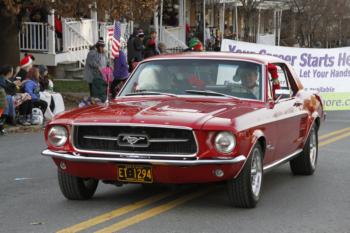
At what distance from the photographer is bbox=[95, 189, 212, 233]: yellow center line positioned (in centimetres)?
659

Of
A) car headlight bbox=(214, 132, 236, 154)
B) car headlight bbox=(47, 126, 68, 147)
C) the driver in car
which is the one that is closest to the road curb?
the driver in car

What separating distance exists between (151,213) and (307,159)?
3.09 m

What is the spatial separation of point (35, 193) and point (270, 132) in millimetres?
2708

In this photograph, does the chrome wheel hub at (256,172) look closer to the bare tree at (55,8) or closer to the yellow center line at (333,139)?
the yellow center line at (333,139)

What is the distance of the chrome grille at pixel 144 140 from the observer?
688 cm

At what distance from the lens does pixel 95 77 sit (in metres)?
19.3

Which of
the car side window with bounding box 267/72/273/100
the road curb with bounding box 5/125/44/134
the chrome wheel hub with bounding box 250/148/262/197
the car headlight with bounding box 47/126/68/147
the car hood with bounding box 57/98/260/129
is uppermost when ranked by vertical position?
the car side window with bounding box 267/72/273/100

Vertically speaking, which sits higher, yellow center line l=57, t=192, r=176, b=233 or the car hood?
the car hood

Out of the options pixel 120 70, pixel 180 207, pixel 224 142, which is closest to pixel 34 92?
pixel 120 70

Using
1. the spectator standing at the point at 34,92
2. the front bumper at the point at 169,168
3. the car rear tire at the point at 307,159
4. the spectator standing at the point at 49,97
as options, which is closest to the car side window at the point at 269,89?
the car rear tire at the point at 307,159

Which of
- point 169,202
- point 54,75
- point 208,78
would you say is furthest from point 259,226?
point 54,75

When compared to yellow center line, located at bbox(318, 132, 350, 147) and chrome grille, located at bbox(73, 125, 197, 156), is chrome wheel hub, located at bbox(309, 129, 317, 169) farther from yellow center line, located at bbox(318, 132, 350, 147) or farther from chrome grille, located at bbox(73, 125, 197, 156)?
chrome grille, located at bbox(73, 125, 197, 156)

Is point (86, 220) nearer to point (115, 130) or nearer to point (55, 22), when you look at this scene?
point (115, 130)

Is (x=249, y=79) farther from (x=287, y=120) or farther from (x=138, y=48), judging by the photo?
(x=138, y=48)
